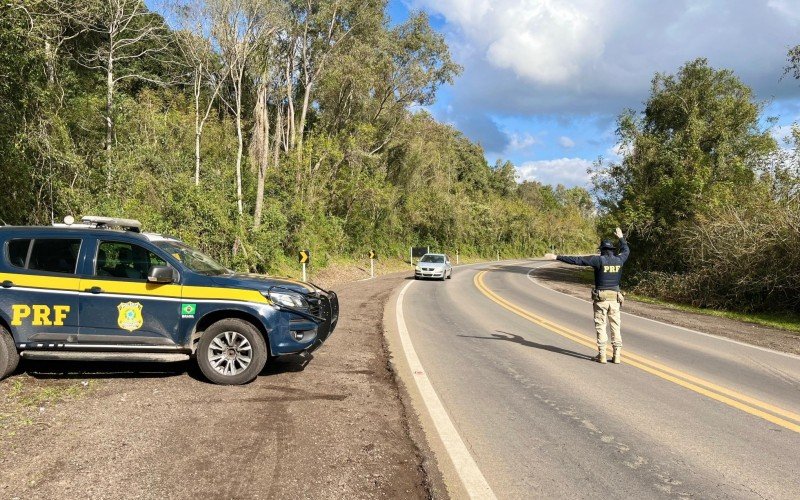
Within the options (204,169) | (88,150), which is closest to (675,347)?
(88,150)

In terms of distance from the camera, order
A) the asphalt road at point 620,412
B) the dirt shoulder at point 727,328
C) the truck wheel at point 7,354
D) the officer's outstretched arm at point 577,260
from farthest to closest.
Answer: the dirt shoulder at point 727,328, the officer's outstretched arm at point 577,260, the truck wheel at point 7,354, the asphalt road at point 620,412

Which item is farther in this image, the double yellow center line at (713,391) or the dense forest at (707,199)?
the dense forest at (707,199)

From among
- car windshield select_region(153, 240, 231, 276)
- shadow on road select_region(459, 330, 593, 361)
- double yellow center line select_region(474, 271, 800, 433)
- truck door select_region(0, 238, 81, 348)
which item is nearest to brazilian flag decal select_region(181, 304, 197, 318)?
car windshield select_region(153, 240, 231, 276)

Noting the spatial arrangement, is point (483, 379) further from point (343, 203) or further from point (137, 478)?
point (343, 203)

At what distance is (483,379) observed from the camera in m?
6.63

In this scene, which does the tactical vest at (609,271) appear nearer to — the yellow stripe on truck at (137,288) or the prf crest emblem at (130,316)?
the yellow stripe on truck at (137,288)

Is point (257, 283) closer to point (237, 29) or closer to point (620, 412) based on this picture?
point (620, 412)

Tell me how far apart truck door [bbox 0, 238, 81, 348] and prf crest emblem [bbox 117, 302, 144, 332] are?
517 millimetres

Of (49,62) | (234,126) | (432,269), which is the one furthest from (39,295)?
(234,126)

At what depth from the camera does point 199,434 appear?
4426 millimetres

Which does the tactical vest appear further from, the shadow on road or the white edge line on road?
the white edge line on road

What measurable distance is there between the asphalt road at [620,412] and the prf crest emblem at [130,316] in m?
3.69

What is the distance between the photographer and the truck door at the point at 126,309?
5.82 meters

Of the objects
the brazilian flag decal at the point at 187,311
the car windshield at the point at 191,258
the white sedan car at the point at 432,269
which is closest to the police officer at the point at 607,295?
the car windshield at the point at 191,258
